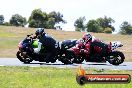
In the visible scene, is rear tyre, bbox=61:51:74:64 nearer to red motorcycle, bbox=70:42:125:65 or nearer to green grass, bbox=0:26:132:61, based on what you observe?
red motorcycle, bbox=70:42:125:65

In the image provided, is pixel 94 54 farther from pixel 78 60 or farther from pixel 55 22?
pixel 55 22

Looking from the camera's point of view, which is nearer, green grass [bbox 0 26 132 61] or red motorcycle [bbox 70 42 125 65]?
red motorcycle [bbox 70 42 125 65]

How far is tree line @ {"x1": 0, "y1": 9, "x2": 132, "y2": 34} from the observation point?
102375 millimetres

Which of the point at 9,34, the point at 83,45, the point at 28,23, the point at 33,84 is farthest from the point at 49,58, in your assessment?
the point at 28,23

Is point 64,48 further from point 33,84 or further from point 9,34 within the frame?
point 9,34

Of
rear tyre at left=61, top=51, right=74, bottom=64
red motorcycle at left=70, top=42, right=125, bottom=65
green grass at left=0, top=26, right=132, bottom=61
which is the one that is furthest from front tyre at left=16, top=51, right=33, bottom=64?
green grass at left=0, top=26, right=132, bottom=61

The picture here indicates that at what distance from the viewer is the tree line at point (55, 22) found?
102 m

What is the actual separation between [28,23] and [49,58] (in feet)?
266

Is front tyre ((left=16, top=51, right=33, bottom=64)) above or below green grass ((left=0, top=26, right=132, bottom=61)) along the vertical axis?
above

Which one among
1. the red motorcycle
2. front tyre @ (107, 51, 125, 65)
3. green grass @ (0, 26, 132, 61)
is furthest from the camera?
green grass @ (0, 26, 132, 61)

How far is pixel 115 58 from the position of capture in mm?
21219

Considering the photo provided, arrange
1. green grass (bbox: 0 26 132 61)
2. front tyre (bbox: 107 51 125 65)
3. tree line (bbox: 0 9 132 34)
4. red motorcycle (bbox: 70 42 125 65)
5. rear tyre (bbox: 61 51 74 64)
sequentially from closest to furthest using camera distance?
front tyre (bbox: 107 51 125 65)
rear tyre (bbox: 61 51 74 64)
red motorcycle (bbox: 70 42 125 65)
green grass (bbox: 0 26 132 61)
tree line (bbox: 0 9 132 34)

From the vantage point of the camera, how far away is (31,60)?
70.6 ft

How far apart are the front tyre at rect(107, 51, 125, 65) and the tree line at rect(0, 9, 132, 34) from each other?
7693 centimetres
